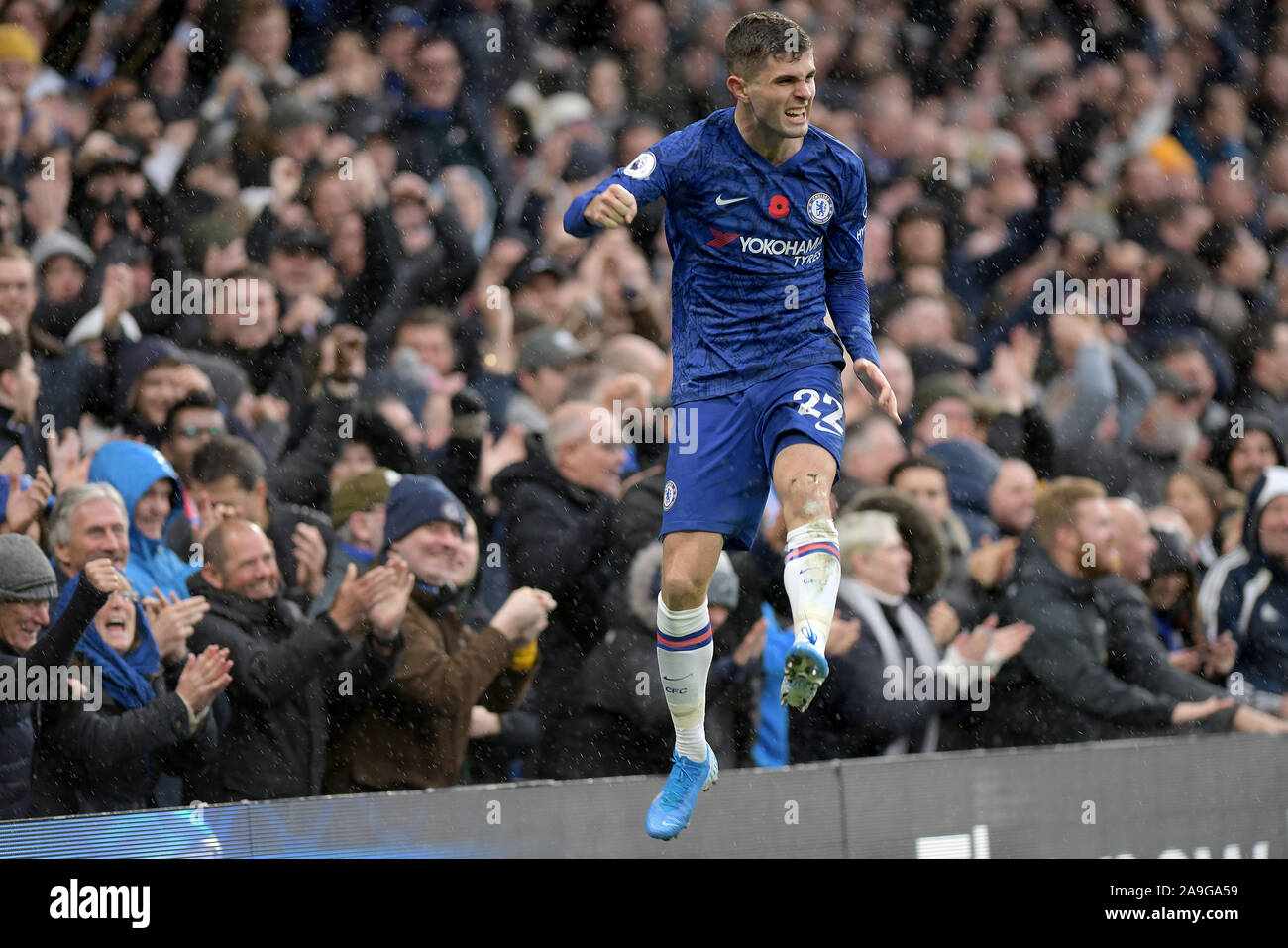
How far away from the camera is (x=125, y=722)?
6551 millimetres

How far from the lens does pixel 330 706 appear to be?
23.0 ft

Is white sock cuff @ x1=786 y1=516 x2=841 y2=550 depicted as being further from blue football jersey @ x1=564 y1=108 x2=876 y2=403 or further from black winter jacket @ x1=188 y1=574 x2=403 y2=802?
black winter jacket @ x1=188 y1=574 x2=403 y2=802

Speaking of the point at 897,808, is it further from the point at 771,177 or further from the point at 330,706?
the point at 771,177

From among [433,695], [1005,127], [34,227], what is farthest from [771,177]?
[1005,127]

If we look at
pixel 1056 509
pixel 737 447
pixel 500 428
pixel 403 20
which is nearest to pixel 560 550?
pixel 500 428

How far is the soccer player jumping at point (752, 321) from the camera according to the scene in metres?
5.46

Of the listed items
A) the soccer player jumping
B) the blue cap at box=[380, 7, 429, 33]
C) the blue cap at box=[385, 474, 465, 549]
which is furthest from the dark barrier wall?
the blue cap at box=[380, 7, 429, 33]

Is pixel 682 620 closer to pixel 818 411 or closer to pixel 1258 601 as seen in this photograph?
pixel 818 411

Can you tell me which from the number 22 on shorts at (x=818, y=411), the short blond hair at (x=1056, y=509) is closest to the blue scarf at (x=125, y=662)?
the number 22 on shorts at (x=818, y=411)

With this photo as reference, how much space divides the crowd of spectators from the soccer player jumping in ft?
0.93

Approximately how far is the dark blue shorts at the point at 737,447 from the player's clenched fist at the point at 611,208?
85cm

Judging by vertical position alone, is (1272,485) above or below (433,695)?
above

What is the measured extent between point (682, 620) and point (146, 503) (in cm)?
244

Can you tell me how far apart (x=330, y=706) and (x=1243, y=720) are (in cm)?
458
